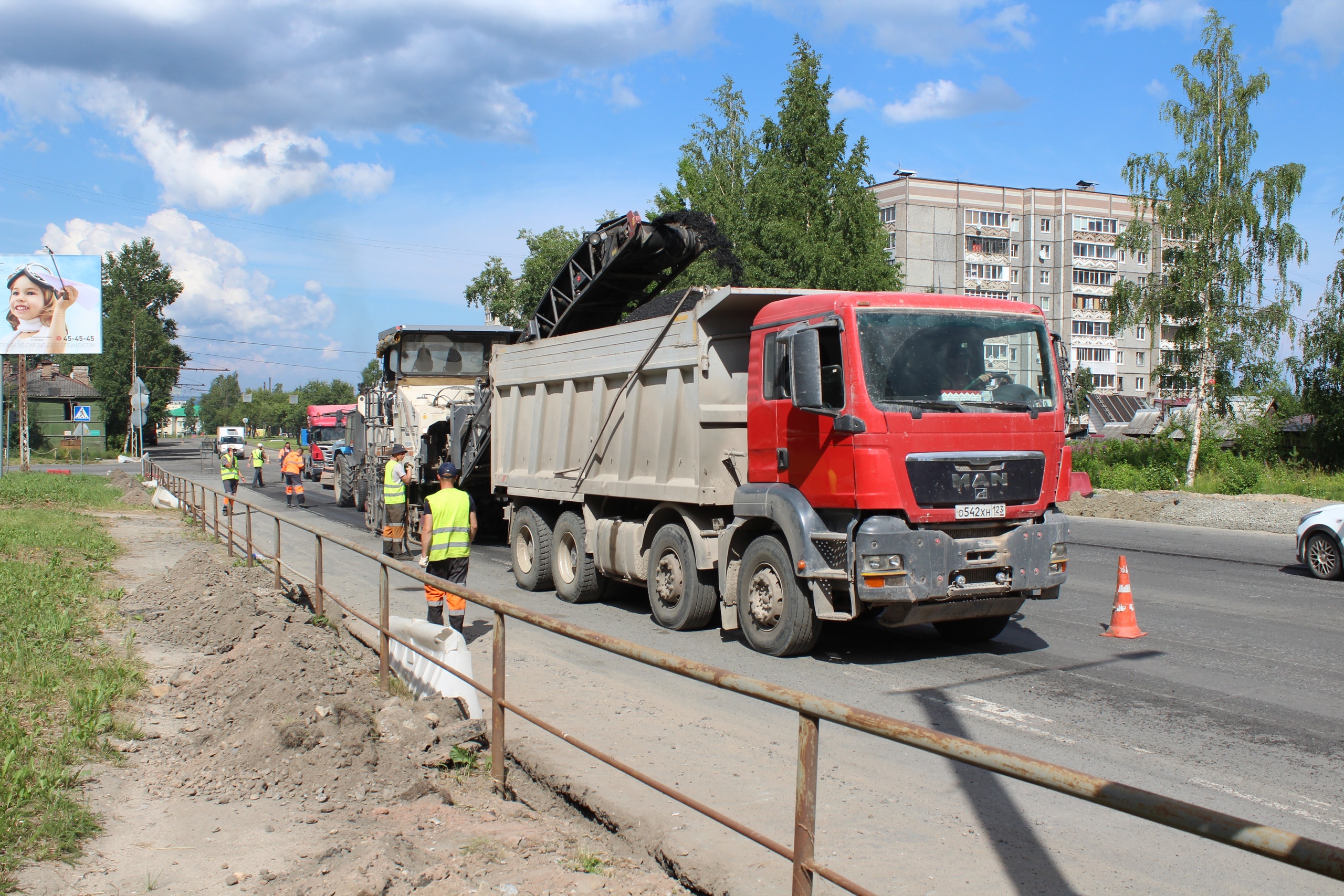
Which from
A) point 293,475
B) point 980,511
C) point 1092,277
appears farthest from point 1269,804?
point 1092,277

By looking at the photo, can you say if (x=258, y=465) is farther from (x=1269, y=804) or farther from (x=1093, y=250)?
(x=1093, y=250)

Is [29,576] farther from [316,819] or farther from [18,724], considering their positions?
[316,819]

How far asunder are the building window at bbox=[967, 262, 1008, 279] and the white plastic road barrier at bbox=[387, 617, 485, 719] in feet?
235

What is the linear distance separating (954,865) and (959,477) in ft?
12.1

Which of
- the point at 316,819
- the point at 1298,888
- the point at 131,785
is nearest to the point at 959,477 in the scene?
the point at 1298,888

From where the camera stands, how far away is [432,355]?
17250 mm

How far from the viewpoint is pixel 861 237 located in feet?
79.0

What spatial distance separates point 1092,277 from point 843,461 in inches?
2964

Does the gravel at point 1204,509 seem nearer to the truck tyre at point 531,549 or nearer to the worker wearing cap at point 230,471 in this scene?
the truck tyre at point 531,549

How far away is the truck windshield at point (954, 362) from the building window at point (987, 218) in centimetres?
6878

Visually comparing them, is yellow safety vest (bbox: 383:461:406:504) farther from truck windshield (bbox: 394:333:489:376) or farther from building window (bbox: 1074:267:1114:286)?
building window (bbox: 1074:267:1114:286)

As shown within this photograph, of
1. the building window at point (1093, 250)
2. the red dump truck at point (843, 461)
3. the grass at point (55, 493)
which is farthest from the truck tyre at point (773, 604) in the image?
the building window at point (1093, 250)

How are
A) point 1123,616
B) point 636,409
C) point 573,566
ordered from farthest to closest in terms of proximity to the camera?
point 573,566 < point 636,409 < point 1123,616

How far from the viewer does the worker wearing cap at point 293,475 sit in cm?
2562
